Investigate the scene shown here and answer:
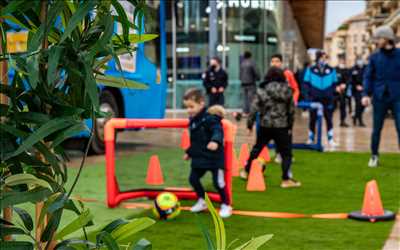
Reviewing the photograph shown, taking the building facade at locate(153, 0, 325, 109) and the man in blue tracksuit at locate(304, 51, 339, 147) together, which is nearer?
the man in blue tracksuit at locate(304, 51, 339, 147)

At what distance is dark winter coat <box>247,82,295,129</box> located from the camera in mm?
9109

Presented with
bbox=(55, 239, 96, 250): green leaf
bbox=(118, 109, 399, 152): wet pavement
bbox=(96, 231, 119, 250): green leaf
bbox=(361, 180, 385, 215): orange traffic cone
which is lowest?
bbox=(118, 109, 399, 152): wet pavement

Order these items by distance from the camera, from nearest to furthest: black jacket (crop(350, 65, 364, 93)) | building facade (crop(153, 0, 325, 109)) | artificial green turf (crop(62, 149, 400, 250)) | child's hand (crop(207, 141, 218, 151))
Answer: artificial green turf (crop(62, 149, 400, 250))
child's hand (crop(207, 141, 218, 151))
black jacket (crop(350, 65, 364, 93))
building facade (crop(153, 0, 325, 109))

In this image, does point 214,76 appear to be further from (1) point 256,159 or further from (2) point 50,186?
(2) point 50,186

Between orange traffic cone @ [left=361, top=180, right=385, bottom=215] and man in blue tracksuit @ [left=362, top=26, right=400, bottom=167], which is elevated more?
man in blue tracksuit @ [left=362, top=26, right=400, bottom=167]

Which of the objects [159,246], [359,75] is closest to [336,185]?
[159,246]

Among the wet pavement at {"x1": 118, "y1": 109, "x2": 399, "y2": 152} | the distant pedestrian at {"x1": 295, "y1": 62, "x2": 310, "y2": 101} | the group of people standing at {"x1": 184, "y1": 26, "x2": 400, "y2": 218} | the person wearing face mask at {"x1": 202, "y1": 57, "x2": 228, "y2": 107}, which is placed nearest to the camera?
the group of people standing at {"x1": 184, "y1": 26, "x2": 400, "y2": 218}

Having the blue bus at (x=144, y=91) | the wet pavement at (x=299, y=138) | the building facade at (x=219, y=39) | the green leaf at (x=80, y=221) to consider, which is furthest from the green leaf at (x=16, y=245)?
the building facade at (x=219, y=39)

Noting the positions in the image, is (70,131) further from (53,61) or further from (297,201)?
(297,201)

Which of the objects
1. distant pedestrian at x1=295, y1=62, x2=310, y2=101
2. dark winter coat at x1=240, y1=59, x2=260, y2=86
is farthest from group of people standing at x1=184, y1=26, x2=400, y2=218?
dark winter coat at x1=240, y1=59, x2=260, y2=86

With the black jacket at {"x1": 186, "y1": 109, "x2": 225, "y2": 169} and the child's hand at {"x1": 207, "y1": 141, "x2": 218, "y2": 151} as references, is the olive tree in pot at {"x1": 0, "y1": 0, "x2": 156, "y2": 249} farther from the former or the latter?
the black jacket at {"x1": 186, "y1": 109, "x2": 225, "y2": 169}

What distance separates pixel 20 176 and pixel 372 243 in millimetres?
4500

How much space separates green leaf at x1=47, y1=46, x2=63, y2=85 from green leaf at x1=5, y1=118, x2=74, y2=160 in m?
0.09

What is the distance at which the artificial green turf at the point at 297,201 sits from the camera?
5973mm
